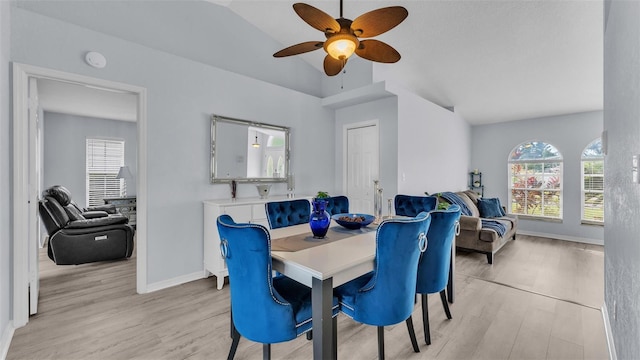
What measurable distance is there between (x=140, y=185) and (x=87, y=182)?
4337 millimetres

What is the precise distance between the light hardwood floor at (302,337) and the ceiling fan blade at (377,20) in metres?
2.24

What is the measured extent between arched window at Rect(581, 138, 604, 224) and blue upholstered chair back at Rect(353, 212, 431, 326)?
5.62 meters

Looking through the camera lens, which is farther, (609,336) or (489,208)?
(489,208)

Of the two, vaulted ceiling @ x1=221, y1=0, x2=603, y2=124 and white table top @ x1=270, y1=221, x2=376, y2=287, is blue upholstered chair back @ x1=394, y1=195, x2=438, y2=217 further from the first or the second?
vaulted ceiling @ x1=221, y1=0, x2=603, y2=124

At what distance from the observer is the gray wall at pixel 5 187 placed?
1.98m

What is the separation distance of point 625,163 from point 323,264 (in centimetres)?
155

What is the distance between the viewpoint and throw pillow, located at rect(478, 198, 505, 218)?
503 cm

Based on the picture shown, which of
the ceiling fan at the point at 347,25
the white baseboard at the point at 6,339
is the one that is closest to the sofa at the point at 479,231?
the ceiling fan at the point at 347,25

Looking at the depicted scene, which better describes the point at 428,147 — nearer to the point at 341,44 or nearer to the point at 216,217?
the point at 341,44

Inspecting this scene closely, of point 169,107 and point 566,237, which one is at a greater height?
point 169,107

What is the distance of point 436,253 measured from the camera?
2.07 metres

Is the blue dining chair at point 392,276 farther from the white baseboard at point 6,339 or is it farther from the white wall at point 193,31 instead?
the white wall at point 193,31

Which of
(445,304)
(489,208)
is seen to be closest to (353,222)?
(445,304)

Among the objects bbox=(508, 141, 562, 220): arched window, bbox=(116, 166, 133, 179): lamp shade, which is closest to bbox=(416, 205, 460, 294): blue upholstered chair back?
bbox=(508, 141, 562, 220): arched window
